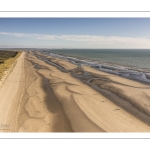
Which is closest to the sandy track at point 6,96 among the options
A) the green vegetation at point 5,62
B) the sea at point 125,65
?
the green vegetation at point 5,62

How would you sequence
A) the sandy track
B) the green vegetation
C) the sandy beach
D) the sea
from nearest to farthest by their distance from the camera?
the sandy beach → the sandy track → the sea → the green vegetation

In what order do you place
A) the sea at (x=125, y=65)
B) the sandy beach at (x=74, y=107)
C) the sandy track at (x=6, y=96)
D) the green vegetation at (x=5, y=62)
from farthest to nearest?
the green vegetation at (x=5, y=62) → the sea at (x=125, y=65) → the sandy track at (x=6, y=96) → the sandy beach at (x=74, y=107)

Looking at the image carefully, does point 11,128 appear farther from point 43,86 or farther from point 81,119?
point 43,86

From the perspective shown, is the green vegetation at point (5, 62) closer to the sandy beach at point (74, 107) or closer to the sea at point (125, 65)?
the sandy beach at point (74, 107)

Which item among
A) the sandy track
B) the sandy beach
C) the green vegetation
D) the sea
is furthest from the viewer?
the green vegetation

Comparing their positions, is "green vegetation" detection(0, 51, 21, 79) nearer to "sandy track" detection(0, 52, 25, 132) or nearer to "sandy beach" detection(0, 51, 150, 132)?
"sandy track" detection(0, 52, 25, 132)

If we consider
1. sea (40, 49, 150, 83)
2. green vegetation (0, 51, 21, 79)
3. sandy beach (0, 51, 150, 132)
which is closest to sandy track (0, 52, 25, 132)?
sandy beach (0, 51, 150, 132)
